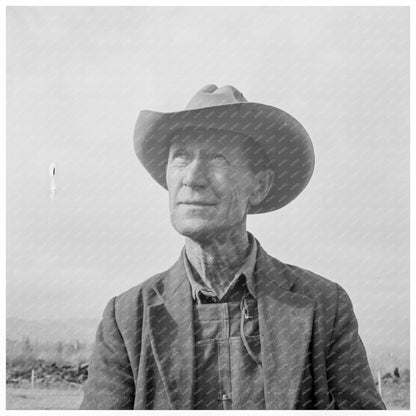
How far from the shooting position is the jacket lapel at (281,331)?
2953 mm

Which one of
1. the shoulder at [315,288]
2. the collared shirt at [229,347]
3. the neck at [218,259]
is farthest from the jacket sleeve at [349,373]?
the neck at [218,259]

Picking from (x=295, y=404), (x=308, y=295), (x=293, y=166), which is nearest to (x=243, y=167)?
(x=293, y=166)

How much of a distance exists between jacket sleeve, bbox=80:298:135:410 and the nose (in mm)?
872

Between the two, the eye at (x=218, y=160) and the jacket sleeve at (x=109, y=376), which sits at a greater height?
the eye at (x=218, y=160)

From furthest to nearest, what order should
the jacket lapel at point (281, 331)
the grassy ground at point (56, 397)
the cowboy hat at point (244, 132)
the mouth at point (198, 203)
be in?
1. the grassy ground at point (56, 397)
2. the cowboy hat at point (244, 132)
3. the mouth at point (198, 203)
4. the jacket lapel at point (281, 331)

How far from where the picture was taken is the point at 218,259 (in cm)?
317

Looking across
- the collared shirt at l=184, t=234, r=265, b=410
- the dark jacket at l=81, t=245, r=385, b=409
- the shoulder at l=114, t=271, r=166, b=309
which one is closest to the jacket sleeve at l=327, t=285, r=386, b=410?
the dark jacket at l=81, t=245, r=385, b=409

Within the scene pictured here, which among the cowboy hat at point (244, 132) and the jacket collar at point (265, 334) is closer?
the jacket collar at point (265, 334)

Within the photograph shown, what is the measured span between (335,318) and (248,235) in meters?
0.65

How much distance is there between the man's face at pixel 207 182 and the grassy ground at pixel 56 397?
147cm

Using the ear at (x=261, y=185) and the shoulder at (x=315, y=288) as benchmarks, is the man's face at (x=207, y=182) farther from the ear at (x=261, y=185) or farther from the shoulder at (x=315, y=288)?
the shoulder at (x=315, y=288)

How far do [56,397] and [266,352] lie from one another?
5.07 feet

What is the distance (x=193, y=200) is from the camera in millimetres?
3049

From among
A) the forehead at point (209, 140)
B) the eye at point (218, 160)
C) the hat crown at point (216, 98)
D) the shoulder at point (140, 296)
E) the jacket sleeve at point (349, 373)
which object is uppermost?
the hat crown at point (216, 98)
